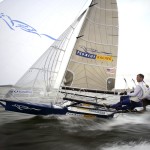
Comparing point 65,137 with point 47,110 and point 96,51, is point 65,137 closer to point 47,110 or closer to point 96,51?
point 47,110

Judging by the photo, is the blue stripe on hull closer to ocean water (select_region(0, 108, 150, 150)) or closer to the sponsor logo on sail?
ocean water (select_region(0, 108, 150, 150))

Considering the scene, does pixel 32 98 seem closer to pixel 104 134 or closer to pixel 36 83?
pixel 36 83

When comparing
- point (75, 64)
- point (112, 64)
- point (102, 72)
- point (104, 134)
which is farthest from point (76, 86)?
point (104, 134)

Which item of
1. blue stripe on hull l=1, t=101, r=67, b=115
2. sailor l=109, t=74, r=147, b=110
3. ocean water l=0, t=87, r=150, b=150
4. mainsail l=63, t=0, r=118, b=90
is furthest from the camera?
mainsail l=63, t=0, r=118, b=90

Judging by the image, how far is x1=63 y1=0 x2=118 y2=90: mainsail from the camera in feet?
40.9

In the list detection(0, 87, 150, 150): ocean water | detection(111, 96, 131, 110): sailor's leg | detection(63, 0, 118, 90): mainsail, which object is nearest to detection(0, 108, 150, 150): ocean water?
detection(0, 87, 150, 150): ocean water

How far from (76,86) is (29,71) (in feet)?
11.0

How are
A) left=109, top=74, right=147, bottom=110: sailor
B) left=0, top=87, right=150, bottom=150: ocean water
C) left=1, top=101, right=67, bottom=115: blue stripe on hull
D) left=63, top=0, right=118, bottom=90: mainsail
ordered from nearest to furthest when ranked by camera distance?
left=0, top=87, right=150, bottom=150: ocean water < left=1, top=101, right=67, bottom=115: blue stripe on hull < left=109, top=74, right=147, bottom=110: sailor < left=63, top=0, right=118, bottom=90: mainsail

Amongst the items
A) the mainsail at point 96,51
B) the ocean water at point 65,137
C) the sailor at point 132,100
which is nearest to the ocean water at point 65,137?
the ocean water at point 65,137

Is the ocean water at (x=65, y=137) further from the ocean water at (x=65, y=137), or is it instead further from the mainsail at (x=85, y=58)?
the mainsail at (x=85, y=58)

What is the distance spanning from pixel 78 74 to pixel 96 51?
2021 millimetres

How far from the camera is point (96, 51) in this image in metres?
13.4

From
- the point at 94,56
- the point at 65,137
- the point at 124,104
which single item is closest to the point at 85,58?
the point at 94,56

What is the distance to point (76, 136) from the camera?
314 inches
